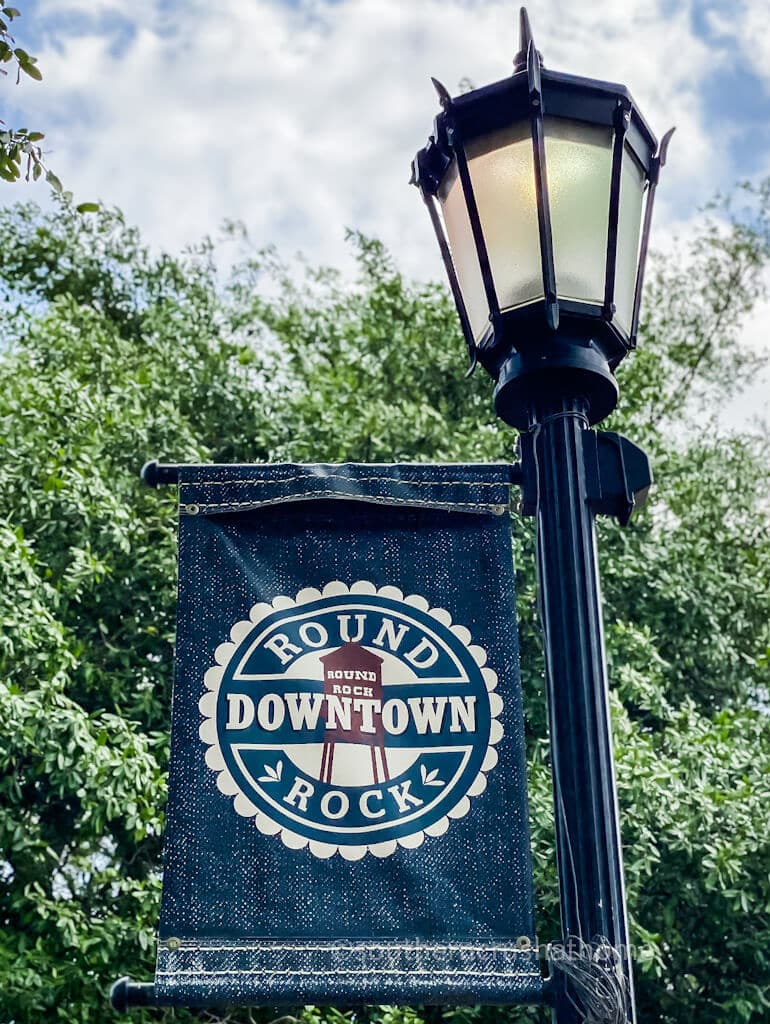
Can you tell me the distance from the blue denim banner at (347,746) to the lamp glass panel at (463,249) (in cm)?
43

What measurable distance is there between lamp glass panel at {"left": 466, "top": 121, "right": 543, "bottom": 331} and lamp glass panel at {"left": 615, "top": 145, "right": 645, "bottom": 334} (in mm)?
236

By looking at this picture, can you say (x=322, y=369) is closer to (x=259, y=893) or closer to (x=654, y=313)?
(x=654, y=313)

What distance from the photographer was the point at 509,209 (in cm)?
291

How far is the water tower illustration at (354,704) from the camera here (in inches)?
114

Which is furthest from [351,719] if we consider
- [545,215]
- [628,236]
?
[628,236]

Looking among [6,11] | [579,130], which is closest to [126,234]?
[6,11]

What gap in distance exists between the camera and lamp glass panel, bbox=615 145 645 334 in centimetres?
297

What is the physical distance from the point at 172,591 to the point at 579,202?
7.15m

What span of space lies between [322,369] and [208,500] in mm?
9471

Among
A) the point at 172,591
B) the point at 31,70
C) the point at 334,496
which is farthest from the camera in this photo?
the point at 172,591

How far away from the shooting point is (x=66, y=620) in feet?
30.3

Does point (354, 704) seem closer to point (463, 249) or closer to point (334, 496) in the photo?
point (334, 496)

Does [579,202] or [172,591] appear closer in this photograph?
[579,202]

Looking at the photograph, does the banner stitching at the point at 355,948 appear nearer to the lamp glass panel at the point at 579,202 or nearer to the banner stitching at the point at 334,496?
the banner stitching at the point at 334,496
